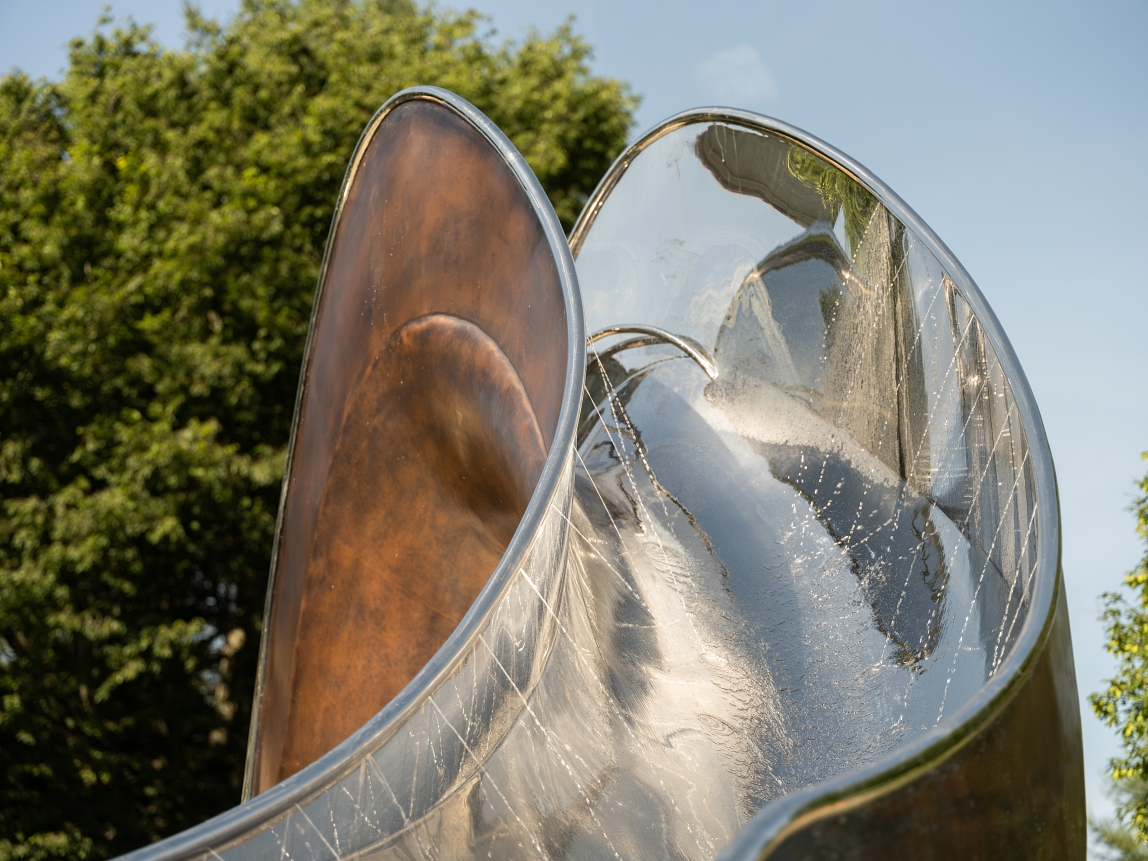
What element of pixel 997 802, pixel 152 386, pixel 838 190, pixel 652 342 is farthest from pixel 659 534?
pixel 152 386

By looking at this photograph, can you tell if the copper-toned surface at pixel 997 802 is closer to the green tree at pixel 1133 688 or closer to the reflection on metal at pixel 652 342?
the reflection on metal at pixel 652 342

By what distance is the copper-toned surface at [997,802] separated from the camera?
1198mm

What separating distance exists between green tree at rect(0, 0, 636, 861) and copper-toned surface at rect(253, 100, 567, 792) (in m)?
5.29

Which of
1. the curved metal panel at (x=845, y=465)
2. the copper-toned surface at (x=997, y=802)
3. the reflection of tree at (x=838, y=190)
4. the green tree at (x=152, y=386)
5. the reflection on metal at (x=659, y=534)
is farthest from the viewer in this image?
the green tree at (x=152, y=386)

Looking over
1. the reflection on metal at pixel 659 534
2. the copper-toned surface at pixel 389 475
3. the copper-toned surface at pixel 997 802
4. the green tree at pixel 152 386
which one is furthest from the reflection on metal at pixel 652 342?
the green tree at pixel 152 386

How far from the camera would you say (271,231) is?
1058 cm

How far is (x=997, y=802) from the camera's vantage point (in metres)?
1.45

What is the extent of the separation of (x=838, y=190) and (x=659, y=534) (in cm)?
138

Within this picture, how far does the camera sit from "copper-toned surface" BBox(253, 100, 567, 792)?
436 centimetres

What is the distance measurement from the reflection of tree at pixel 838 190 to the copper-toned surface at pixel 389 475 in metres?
1.31

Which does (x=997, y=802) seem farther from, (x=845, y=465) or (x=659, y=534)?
(x=659, y=534)

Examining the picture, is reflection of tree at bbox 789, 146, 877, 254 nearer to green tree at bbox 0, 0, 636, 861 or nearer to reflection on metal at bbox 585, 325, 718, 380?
reflection on metal at bbox 585, 325, 718, 380

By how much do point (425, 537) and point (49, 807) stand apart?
6.90 meters

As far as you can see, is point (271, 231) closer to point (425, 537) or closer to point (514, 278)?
point (425, 537)
